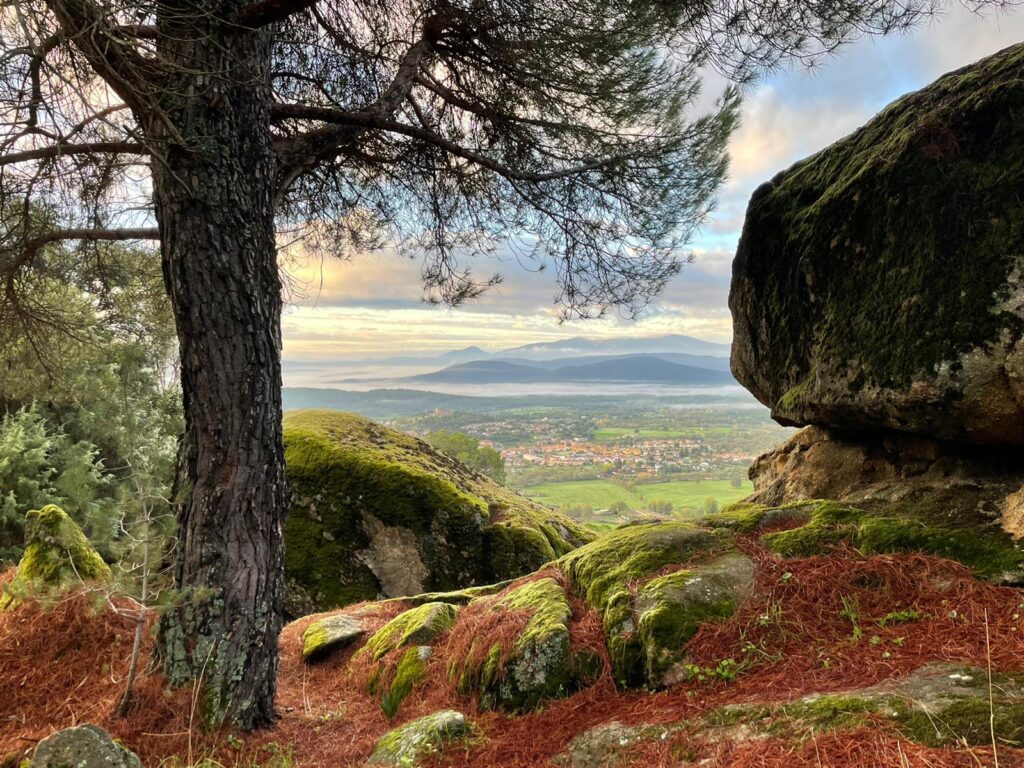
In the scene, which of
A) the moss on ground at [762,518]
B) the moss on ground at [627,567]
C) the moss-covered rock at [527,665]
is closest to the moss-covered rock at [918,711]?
the moss on ground at [627,567]

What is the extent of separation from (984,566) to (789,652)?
127 centimetres

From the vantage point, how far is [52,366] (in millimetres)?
6234

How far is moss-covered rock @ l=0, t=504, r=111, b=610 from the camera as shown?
4.64m

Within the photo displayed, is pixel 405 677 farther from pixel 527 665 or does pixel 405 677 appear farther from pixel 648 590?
pixel 648 590

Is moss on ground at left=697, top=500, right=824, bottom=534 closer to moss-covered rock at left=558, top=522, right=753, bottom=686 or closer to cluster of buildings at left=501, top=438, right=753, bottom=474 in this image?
moss-covered rock at left=558, top=522, right=753, bottom=686

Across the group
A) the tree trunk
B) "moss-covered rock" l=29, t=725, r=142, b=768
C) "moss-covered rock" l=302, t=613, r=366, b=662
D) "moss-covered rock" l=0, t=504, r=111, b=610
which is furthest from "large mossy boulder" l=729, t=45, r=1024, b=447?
"moss-covered rock" l=0, t=504, r=111, b=610

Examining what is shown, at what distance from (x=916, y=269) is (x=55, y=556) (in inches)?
279

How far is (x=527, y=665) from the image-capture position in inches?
136

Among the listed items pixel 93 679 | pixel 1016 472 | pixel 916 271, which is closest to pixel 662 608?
pixel 1016 472

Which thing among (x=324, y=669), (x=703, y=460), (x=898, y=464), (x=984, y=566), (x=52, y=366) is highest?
(x=52, y=366)

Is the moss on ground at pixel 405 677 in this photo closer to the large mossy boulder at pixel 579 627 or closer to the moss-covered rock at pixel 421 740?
the large mossy boulder at pixel 579 627

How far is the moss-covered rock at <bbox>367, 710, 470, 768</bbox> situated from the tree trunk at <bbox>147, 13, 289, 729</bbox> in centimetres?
112

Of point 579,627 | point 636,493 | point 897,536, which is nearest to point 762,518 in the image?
point 897,536

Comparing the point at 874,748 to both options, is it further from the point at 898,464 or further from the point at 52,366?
the point at 52,366
